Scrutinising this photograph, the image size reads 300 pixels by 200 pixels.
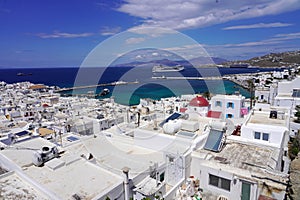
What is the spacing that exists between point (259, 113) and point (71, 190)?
1302 centimetres

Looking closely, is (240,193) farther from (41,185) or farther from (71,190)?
(41,185)

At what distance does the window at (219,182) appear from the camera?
7.49 meters

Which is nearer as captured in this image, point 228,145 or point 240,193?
point 240,193

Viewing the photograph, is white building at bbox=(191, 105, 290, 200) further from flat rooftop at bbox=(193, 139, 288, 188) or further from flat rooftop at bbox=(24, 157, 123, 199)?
flat rooftop at bbox=(24, 157, 123, 199)

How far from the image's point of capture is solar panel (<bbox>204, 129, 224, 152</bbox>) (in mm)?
9522

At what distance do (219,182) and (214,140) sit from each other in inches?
102

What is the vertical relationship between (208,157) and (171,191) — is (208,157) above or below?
above

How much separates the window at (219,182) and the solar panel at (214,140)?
6.11 feet

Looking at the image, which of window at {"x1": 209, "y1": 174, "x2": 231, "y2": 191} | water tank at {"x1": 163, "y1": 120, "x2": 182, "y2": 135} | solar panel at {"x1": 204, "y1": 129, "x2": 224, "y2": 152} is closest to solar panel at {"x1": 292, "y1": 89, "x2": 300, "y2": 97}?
solar panel at {"x1": 204, "y1": 129, "x2": 224, "y2": 152}

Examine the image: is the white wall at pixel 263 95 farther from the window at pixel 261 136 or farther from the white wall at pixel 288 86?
the window at pixel 261 136

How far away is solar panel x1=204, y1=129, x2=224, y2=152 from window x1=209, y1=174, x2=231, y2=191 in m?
1.86

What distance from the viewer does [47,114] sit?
2939cm

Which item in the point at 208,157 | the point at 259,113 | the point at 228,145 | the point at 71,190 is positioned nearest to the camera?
the point at 71,190

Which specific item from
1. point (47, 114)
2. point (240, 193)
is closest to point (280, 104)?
point (240, 193)
